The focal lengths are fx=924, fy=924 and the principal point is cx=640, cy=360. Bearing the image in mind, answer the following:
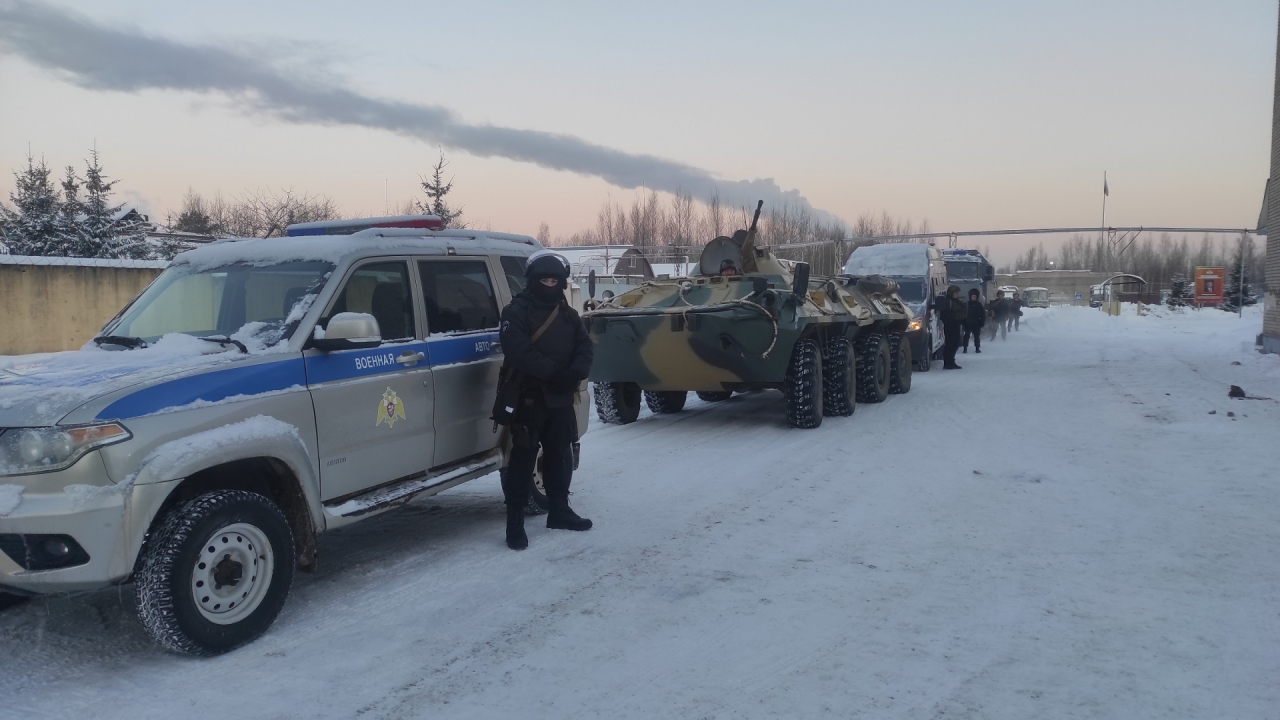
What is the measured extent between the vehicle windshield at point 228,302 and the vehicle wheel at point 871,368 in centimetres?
880

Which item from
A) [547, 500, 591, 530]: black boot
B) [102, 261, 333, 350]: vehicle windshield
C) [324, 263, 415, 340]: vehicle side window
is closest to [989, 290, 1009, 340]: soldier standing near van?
[547, 500, 591, 530]: black boot

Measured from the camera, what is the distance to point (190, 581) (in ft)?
12.6

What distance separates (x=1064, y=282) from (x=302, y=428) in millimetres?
91136

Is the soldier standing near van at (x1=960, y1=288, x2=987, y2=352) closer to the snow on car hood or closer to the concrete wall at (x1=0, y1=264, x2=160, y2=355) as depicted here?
the concrete wall at (x1=0, y1=264, x2=160, y2=355)

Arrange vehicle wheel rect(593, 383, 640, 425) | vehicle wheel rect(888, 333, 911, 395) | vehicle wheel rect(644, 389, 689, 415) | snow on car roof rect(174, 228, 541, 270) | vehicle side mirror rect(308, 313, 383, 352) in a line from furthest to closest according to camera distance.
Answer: vehicle wheel rect(888, 333, 911, 395)
vehicle wheel rect(644, 389, 689, 415)
vehicle wheel rect(593, 383, 640, 425)
snow on car roof rect(174, 228, 541, 270)
vehicle side mirror rect(308, 313, 383, 352)

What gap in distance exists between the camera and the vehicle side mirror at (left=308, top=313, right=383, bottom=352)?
4355mm

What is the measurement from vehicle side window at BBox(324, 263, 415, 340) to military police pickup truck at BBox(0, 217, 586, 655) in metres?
0.01

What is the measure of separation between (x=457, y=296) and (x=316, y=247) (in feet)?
3.17

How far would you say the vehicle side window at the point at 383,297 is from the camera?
4.92 metres

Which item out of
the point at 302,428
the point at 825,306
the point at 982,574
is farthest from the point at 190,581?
the point at 825,306

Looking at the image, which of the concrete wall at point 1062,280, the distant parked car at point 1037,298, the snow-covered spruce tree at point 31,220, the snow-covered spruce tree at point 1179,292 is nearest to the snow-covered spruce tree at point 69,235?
the snow-covered spruce tree at point 31,220

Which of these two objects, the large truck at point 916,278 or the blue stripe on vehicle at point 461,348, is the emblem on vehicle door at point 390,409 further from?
the large truck at point 916,278

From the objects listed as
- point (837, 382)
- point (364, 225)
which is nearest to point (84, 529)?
point (364, 225)

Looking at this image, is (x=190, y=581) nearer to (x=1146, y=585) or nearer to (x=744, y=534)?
(x=744, y=534)
